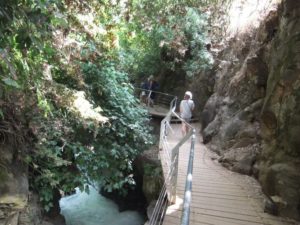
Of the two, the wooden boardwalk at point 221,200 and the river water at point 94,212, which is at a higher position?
the wooden boardwalk at point 221,200

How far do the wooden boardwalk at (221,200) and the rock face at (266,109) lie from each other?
283mm

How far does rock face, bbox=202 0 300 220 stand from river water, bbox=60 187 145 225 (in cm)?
399

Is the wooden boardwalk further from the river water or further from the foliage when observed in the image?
the river water

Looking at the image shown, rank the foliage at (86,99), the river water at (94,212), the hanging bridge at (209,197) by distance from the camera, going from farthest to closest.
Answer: the river water at (94,212)
the foliage at (86,99)
the hanging bridge at (209,197)

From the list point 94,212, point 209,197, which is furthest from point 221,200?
point 94,212

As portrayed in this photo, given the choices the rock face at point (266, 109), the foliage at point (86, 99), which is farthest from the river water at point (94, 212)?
the rock face at point (266, 109)

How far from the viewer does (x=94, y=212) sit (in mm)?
11992

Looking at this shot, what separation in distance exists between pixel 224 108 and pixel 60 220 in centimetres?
593

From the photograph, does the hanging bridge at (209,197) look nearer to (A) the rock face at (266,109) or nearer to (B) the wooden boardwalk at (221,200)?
(B) the wooden boardwalk at (221,200)

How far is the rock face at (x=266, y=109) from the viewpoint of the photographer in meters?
5.49

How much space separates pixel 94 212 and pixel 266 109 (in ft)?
25.6

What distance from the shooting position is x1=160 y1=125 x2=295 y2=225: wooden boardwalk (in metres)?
5.02

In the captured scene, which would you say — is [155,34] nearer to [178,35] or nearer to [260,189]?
[178,35]

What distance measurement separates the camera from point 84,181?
25.5 ft
